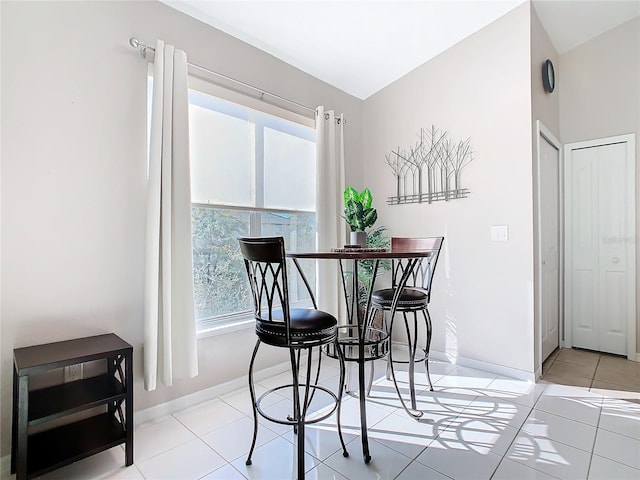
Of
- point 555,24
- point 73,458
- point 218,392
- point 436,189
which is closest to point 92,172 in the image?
point 73,458

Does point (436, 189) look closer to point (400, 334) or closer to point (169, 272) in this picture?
point (400, 334)

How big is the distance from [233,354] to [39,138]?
1.79 meters

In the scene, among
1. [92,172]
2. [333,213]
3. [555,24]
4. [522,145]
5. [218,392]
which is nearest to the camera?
Result: [92,172]

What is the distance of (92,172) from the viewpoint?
1841 millimetres

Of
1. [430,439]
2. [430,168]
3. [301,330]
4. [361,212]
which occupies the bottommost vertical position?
[430,439]

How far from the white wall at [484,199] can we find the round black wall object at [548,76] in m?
0.47

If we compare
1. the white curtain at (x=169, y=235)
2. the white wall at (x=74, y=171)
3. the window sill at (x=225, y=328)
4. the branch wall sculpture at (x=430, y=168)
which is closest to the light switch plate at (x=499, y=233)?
the branch wall sculpture at (x=430, y=168)

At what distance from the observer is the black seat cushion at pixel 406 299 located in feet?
6.86

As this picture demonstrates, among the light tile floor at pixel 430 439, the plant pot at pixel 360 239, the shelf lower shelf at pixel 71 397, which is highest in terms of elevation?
the plant pot at pixel 360 239

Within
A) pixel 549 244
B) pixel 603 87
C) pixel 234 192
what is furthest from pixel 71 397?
pixel 603 87

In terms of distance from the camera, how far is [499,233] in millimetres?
2707

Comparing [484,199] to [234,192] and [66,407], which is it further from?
[66,407]

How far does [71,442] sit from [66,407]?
0.25 metres

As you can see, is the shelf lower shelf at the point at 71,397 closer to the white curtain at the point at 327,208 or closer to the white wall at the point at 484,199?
the white curtain at the point at 327,208
